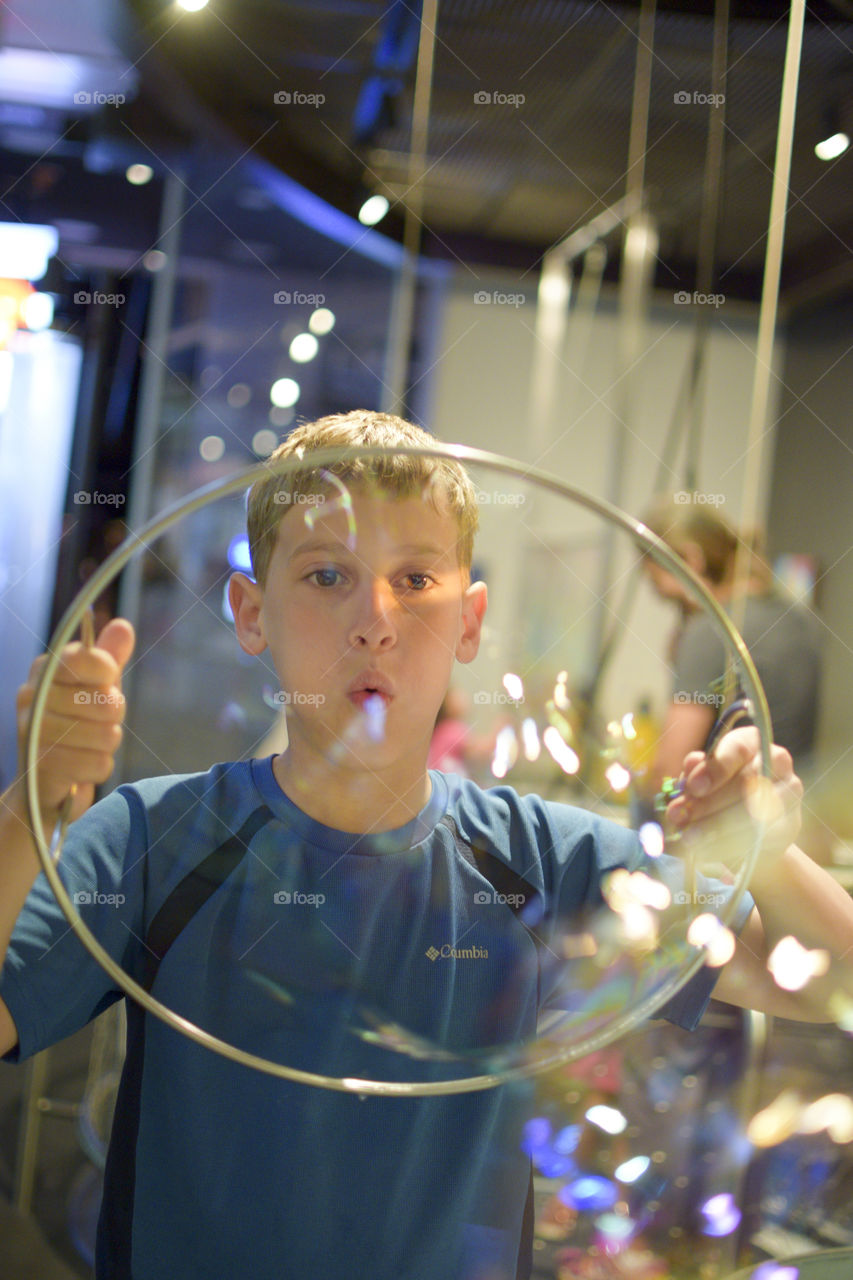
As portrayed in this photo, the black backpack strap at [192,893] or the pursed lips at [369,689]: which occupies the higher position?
the pursed lips at [369,689]

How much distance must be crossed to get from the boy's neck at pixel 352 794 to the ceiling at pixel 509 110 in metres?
1.02

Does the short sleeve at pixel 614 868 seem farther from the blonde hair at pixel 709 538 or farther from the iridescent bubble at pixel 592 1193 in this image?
the blonde hair at pixel 709 538

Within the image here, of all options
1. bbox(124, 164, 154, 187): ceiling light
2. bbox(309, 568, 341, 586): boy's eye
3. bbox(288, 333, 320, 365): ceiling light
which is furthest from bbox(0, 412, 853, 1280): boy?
bbox(288, 333, 320, 365): ceiling light

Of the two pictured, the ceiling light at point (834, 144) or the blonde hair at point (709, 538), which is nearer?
the ceiling light at point (834, 144)

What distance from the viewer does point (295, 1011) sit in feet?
1.69

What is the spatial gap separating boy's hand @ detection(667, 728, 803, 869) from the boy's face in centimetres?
15

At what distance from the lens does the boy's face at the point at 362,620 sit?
1.56 ft

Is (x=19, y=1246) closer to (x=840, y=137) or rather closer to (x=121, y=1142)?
(x=121, y=1142)

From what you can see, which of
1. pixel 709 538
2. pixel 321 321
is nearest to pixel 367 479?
pixel 709 538

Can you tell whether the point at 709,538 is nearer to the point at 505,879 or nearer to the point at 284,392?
the point at 505,879

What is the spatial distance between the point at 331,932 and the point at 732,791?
0.25 m

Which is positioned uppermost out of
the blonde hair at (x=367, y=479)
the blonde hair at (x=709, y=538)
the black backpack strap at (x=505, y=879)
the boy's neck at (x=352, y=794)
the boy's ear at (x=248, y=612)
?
the blonde hair at (x=709, y=538)

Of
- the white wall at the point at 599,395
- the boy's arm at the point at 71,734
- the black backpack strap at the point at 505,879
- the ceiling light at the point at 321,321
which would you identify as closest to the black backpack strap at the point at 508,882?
the black backpack strap at the point at 505,879

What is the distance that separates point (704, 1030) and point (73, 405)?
147cm
